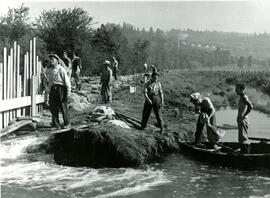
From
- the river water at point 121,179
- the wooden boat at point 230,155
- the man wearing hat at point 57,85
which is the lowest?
the river water at point 121,179

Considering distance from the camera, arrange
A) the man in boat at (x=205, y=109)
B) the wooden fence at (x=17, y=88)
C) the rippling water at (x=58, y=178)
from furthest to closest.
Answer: the wooden fence at (x=17, y=88) < the man in boat at (x=205, y=109) < the rippling water at (x=58, y=178)

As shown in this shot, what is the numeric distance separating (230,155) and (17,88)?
7.76 meters

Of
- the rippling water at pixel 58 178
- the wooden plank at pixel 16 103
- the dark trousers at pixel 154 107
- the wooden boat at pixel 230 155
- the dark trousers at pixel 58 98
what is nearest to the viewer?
the rippling water at pixel 58 178

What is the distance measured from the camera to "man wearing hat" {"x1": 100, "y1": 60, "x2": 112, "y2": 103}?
66.8 feet

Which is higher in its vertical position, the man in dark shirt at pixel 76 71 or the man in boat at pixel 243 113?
the man in dark shirt at pixel 76 71

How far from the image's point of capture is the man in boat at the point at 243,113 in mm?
13016

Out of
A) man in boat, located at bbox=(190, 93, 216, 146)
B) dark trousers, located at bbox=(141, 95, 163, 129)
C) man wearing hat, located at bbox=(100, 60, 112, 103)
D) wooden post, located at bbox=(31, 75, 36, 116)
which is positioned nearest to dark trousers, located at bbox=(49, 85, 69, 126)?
wooden post, located at bbox=(31, 75, 36, 116)

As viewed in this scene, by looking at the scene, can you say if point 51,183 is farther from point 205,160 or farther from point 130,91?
point 130,91

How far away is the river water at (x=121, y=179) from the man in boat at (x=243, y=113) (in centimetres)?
99

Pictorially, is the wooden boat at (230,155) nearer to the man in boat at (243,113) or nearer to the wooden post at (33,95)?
the man in boat at (243,113)

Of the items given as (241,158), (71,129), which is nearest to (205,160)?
(241,158)

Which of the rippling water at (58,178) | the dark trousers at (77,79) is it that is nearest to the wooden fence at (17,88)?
the rippling water at (58,178)

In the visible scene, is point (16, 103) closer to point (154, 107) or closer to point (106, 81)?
point (154, 107)

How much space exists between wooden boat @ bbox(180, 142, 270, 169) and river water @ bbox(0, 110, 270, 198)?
0.22 m
